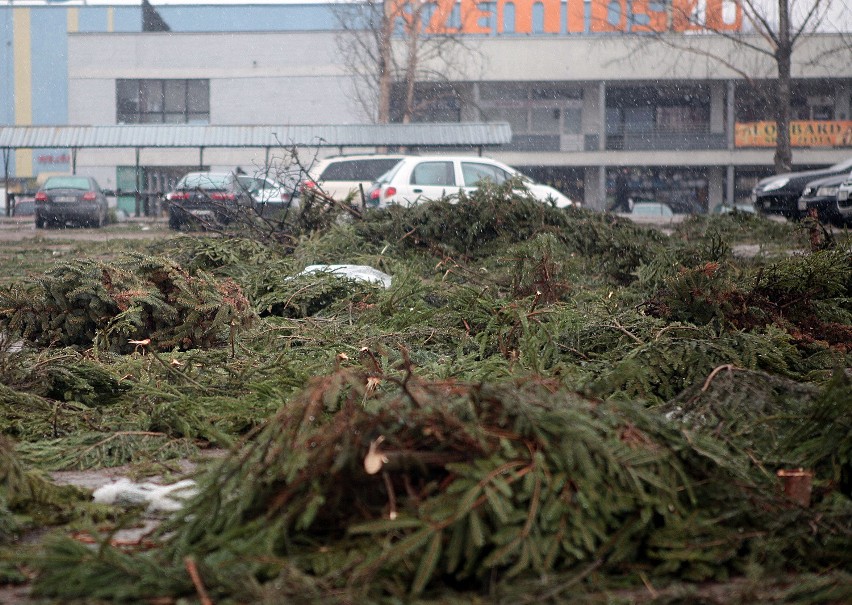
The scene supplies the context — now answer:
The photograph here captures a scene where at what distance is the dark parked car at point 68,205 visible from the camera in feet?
82.9

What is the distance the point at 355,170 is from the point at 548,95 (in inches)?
1030

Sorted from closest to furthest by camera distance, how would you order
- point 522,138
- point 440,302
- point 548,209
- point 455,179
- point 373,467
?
point 373,467 < point 440,302 < point 548,209 < point 455,179 < point 522,138

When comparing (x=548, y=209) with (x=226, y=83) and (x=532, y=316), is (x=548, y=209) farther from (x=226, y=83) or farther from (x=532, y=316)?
(x=226, y=83)

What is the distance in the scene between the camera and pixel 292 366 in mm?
5043

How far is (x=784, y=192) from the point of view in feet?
65.6

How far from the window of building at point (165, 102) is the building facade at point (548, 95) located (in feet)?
0.22

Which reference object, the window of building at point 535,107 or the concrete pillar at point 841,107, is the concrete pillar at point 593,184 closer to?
the window of building at point 535,107

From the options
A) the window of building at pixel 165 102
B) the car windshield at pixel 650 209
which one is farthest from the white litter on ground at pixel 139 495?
the window of building at pixel 165 102

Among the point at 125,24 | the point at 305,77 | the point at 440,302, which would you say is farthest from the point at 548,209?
the point at 125,24

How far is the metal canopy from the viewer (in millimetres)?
27969

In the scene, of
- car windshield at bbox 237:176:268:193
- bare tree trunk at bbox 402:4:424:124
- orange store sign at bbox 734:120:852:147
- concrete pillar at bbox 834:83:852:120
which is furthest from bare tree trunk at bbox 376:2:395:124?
concrete pillar at bbox 834:83:852:120

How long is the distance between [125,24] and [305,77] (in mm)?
14123

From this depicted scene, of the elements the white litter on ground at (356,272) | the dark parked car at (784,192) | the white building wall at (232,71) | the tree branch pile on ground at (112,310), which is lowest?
the tree branch pile on ground at (112,310)

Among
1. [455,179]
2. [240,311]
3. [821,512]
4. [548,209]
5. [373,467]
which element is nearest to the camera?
[373,467]
